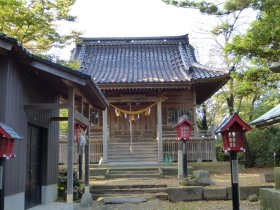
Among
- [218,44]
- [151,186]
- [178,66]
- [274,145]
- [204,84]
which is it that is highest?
[218,44]

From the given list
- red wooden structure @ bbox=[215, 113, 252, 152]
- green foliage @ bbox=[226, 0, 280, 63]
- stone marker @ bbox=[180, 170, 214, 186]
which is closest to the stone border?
stone marker @ bbox=[180, 170, 214, 186]

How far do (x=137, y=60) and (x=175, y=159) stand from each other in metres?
8.34

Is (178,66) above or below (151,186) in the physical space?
above

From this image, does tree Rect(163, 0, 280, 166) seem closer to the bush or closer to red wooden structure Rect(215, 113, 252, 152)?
red wooden structure Rect(215, 113, 252, 152)

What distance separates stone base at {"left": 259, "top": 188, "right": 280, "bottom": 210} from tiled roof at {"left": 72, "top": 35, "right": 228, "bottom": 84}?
1283 cm

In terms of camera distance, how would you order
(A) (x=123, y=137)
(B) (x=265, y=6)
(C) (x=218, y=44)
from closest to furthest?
(B) (x=265, y=6), (A) (x=123, y=137), (C) (x=218, y=44)

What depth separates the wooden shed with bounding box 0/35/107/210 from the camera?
9.11 metres

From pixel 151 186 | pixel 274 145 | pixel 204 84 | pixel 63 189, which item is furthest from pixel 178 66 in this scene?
pixel 63 189

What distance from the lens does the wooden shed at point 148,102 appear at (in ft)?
72.7

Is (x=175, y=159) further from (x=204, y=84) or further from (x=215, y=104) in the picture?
(x=215, y=104)

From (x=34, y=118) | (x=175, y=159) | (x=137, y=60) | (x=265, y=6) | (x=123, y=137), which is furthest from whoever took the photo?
(x=137, y=60)

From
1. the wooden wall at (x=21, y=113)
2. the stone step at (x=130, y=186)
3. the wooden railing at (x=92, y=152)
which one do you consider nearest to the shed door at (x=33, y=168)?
the wooden wall at (x=21, y=113)

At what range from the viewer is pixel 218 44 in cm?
3022

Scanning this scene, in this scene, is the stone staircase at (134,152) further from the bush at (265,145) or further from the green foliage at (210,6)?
the green foliage at (210,6)
